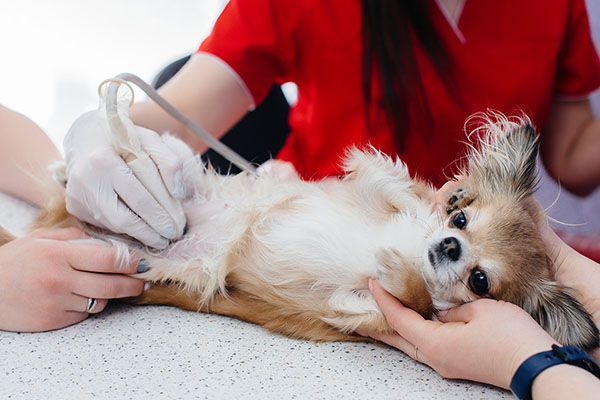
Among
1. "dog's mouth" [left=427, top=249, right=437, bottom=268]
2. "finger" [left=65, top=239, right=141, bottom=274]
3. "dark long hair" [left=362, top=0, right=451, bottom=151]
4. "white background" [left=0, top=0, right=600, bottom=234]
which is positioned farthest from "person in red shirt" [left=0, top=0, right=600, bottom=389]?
"white background" [left=0, top=0, right=600, bottom=234]

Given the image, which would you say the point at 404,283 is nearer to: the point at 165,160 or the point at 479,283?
the point at 479,283

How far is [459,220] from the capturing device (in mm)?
1150

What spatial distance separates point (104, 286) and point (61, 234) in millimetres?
245

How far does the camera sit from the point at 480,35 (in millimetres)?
1621

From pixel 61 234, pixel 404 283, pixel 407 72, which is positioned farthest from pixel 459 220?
pixel 61 234

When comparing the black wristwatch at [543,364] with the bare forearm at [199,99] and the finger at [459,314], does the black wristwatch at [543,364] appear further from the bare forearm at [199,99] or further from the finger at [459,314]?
the bare forearm at [199,99]

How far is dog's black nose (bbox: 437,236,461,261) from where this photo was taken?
3.45ft

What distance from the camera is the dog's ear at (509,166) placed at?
3.88ft

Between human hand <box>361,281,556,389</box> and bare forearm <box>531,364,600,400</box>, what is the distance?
4 centimetres

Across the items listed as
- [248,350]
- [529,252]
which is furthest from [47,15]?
[529,252]

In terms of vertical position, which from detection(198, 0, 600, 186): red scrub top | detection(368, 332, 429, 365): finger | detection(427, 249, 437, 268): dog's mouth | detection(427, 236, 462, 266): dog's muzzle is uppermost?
detection(198, 0, 600, 186): red scrub top

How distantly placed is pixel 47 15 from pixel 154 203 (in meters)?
2.71

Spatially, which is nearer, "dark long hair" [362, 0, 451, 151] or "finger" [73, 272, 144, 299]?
"finger" [73, 272, 144, 299]

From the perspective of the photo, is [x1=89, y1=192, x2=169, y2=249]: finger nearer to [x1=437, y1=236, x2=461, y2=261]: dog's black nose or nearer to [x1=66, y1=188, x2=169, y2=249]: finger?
[x1=66, y1=188, x2=169, y2=249]: finger
